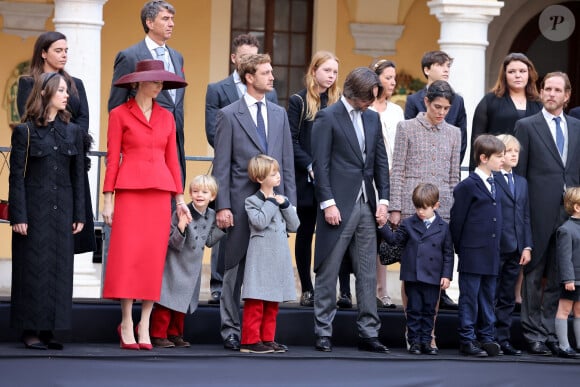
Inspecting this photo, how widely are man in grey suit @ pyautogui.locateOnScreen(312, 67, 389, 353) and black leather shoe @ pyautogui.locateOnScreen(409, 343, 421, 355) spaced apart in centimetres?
18

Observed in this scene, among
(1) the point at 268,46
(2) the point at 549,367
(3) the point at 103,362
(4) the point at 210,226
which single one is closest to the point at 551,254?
(2) the point at 549,367

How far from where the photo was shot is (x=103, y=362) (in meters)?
9.58

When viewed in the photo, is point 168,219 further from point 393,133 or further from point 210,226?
point 393,133

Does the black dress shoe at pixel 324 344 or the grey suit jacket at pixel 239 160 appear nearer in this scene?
the grey suit jacket at pixel 239 160

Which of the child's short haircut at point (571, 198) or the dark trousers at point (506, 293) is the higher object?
the child's short haircut at point (571, 198)

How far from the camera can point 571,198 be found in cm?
1084

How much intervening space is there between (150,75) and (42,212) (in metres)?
1.12

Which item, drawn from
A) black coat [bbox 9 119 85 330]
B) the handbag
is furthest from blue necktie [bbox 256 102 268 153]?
black coat [bbox 9 119 85 330]

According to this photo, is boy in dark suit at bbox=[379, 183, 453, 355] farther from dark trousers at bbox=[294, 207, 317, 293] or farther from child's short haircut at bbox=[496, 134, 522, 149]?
dark trousers at bbox=[294, 207, 317, 293]

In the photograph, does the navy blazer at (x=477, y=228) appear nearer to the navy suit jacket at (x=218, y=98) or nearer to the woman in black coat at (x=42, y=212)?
the navy suit jacket at (x=218, y=98)

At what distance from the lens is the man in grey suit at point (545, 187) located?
10891 mm

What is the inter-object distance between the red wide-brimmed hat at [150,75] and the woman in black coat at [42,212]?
43cm

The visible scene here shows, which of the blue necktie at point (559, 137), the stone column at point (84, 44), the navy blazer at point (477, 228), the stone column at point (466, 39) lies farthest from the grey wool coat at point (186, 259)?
the stone column at point (466, 39)

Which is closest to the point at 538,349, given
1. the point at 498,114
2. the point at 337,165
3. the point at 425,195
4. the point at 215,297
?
the point at 425,195
